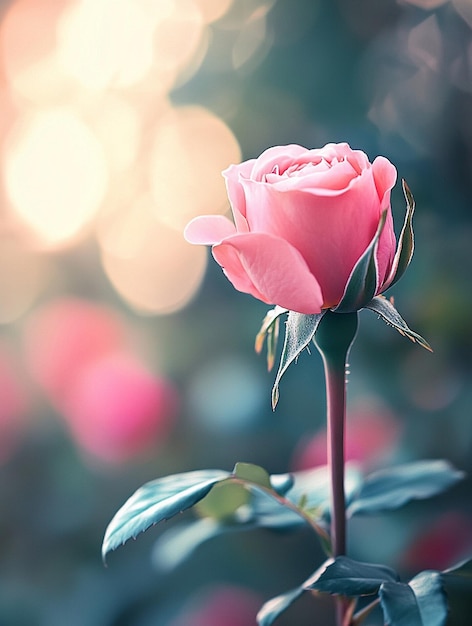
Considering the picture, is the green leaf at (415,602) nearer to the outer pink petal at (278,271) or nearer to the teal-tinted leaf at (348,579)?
the teal-tinted leaf at (348,579)

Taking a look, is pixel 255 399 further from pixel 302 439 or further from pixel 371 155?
pixel 371 155

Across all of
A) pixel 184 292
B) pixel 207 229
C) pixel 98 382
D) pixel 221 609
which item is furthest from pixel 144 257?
pixel 207 229

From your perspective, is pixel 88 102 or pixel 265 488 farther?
pixel 88 102

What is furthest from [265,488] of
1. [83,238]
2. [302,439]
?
[83,238]

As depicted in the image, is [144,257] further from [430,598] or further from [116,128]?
[430,598]

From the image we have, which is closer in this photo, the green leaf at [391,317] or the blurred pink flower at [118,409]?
the green leaf at [391,317]

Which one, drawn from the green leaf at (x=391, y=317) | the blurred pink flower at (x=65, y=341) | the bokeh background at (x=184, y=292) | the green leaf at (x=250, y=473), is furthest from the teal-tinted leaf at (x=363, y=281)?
the blurred pink flower at (x=65, y=341)
